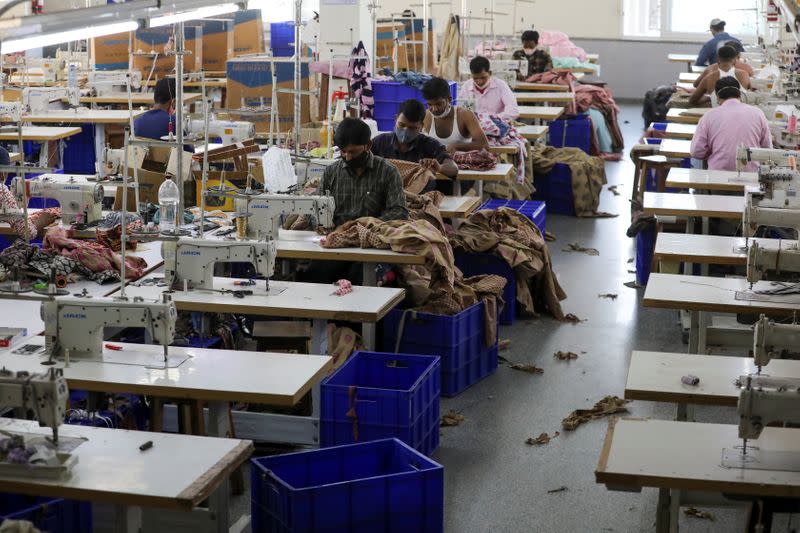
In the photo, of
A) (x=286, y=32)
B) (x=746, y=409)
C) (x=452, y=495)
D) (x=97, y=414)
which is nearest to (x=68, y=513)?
(x=97, y=414)

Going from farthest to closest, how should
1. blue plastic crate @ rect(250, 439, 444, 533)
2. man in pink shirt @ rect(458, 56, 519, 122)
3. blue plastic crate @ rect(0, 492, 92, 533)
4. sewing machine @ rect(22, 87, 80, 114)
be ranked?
sewing machine @ rect(22, 87, 80, 114), man in pink shirt @ rect(458, 56, 519, 122), blue plastic crate @ rect(250, 439, 444, 533), blue plastic crate @ rect(0, 492, 92, 533)

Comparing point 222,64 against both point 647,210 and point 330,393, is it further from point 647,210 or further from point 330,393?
point 330,393

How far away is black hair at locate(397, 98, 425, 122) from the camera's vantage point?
7.25 meters

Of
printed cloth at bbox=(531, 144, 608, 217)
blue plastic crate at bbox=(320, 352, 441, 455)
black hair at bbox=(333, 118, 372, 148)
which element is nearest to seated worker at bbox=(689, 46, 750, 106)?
printed cloth at bbox=(531, 144, 608, 217)

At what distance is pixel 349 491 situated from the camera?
12.3 feet

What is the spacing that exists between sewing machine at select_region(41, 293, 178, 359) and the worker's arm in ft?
7.32

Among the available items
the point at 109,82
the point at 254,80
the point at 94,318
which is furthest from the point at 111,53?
the point at 94,318

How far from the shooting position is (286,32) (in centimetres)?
1251

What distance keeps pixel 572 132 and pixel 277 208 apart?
316 inches

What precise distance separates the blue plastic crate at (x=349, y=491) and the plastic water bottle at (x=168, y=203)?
5.63 ft

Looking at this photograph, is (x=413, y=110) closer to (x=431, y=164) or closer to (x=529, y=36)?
(x=431, y=164)

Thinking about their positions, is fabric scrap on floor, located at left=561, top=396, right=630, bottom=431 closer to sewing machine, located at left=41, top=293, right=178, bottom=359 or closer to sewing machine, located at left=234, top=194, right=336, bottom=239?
sewing machine, located at left=234, top=194, right=336, bottom=239

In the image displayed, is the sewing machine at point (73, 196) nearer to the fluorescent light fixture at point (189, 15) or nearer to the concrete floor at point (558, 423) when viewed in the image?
the fluorescent light fixture at point (189, 15)

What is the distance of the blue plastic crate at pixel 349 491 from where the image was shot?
12.2ft
